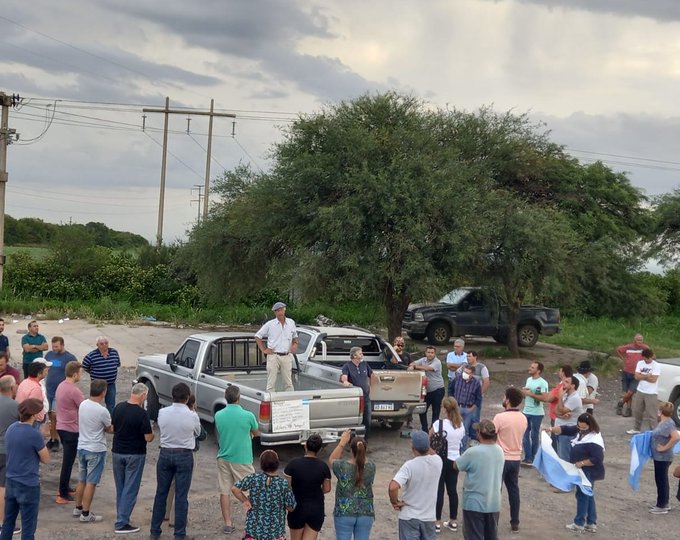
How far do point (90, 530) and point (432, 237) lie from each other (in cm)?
1219

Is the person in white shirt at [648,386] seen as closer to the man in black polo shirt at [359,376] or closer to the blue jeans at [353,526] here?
the man in black polo shirt at [359,376]

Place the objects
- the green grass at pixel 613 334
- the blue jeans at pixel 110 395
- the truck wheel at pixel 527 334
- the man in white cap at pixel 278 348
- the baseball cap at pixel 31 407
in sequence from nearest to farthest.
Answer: the baseball cap at pixel 31 407 → the blue jeans at pixel 110 395 → the man in white cap at pixel 278 348 → the truck wheel at pixel 527 334 → the green grass at pixel 613 334

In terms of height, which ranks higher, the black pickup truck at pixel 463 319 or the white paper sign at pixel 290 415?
the black pickup truck at pixel 463 319

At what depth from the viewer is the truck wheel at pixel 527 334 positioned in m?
25.4

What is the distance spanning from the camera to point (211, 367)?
1231cm

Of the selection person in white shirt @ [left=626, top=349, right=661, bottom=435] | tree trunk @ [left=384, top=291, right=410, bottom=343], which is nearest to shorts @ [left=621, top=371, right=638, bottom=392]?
person in white shirt @ [left=626, top=349, right=661, bottom=435]

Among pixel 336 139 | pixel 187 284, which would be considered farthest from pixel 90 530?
pixel 187 284

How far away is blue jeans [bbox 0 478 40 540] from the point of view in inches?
275

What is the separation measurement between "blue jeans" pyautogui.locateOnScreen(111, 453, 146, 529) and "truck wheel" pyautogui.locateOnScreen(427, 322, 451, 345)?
56.7ft

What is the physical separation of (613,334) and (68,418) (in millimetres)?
26887

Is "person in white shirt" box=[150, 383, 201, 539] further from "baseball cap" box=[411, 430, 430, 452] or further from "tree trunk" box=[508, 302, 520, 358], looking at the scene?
"tree trunk" box=[508, 302, 520, 358]

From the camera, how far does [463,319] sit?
24.7m

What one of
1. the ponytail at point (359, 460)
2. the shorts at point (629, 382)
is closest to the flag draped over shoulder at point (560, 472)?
the ponytail at point (359, 460)

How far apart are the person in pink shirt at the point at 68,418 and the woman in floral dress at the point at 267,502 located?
332 centimetres
